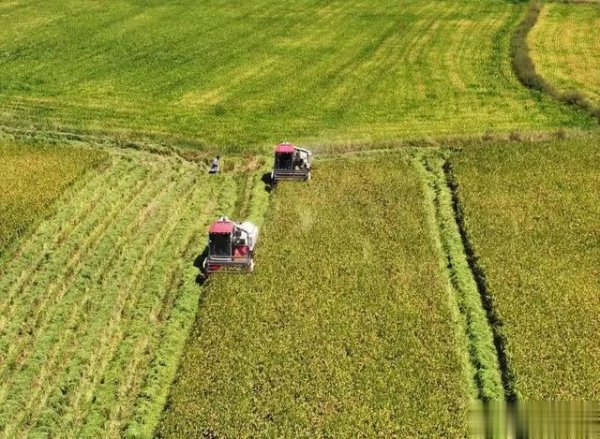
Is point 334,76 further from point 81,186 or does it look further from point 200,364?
point 200,364

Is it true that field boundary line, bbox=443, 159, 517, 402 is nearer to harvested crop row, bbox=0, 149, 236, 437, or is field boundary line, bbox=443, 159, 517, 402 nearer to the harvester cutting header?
the harvester cutting header

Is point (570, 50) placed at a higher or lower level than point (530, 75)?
lower

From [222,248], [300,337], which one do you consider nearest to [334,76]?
[222,248]

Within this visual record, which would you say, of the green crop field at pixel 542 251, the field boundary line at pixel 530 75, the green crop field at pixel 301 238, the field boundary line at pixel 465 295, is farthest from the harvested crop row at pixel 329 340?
the field boundary line at pixel 530 75

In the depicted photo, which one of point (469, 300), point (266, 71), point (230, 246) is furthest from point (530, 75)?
point (230, 246)

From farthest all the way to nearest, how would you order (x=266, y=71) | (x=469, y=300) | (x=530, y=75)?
(x=266, y=71) < (x=530, y=75) < (x=469, y=300)

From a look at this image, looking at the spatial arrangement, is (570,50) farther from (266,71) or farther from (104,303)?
(104,303)
